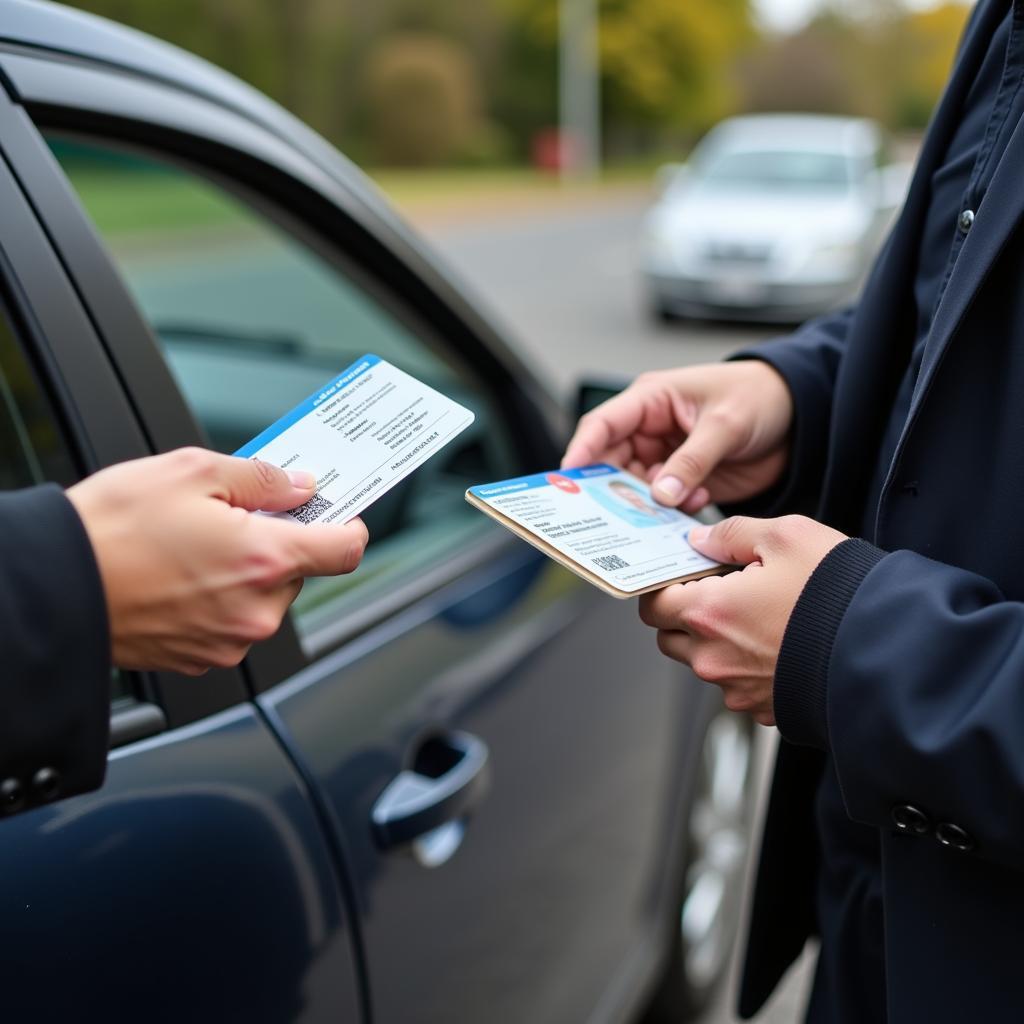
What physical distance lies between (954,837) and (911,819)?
4cm

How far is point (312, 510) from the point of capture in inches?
39.8

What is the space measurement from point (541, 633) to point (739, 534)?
26.7 inches

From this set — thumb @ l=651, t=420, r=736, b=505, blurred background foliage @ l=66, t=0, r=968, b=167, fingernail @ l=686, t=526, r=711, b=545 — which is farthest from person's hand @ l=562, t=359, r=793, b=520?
blurred background foliage @ l=66, t=0, r=968, b=167

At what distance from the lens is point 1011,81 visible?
1.12m

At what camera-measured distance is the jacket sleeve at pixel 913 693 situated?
939mm

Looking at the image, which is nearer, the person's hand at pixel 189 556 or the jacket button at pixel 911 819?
the person's hand at pixel 189 556

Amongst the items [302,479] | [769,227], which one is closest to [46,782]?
[302,479]

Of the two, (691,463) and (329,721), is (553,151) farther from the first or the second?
(329,721)

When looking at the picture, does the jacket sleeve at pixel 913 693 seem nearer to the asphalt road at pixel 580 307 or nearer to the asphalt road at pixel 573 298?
the asphalt road at pixel 580 307

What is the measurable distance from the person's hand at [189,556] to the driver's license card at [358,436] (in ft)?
0.26

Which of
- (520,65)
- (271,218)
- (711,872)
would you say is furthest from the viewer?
(520,65)

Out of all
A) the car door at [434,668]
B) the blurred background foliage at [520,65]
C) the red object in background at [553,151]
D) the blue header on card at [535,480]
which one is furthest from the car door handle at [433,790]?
the red object in background at [553,151]

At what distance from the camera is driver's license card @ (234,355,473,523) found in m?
1.03

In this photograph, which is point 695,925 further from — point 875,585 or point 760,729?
point 875,585
